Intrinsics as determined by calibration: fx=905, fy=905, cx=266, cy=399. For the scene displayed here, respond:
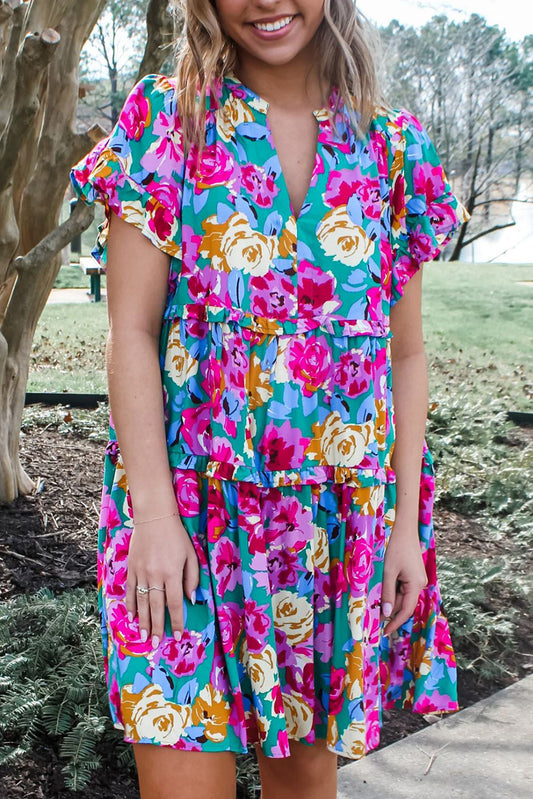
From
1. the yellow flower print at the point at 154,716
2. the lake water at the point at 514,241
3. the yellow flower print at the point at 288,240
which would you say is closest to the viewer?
the yellow flower print at the point at 154,716

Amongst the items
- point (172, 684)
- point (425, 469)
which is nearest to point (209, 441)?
point (172, 684)

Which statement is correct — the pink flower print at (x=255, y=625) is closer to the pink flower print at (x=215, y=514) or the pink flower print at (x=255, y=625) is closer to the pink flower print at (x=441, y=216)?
the pink flower print at (x=215, y=514)

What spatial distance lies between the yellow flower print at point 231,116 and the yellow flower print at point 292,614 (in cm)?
79

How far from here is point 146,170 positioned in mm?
1475

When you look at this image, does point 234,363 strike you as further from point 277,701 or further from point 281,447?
point 277,701

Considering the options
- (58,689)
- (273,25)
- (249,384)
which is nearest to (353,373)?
(249,384)

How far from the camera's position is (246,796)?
8.07 feet

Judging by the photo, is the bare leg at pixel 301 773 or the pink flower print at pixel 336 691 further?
the bare leg at pixel 301 773

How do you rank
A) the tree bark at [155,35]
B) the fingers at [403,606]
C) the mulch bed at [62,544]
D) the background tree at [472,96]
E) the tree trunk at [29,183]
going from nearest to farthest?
the fingers at [403,606], the mulch bed at [62,544], the tree bark at [155,35], the tree trunk at [29,183], the background tree at [472,96]

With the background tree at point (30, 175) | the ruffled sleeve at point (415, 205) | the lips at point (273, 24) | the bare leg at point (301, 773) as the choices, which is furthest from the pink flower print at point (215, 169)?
the background tree at point (30, 175)

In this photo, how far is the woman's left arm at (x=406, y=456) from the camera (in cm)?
169

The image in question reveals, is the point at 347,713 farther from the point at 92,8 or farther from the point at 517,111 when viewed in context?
the point at 517,111

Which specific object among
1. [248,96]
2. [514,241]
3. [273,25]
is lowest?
[248,96]

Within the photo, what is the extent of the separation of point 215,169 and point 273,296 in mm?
229
